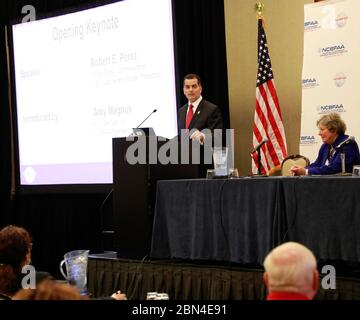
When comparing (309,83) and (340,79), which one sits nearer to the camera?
(340,79)

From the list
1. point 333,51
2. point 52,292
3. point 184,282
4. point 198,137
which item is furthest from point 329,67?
point 52,292

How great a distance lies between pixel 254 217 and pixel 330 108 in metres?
1.95

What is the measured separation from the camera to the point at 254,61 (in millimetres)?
6809

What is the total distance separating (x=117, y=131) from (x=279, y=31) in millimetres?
1886

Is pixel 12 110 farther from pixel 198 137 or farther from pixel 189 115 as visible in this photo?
pixel 198 137

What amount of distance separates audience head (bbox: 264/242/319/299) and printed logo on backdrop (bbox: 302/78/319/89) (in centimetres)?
417

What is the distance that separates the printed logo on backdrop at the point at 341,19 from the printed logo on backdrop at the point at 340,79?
0.40 meters

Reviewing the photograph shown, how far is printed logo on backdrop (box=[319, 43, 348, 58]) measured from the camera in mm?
5582

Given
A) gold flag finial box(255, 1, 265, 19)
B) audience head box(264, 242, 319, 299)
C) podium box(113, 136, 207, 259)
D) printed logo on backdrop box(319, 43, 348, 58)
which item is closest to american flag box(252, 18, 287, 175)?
gold flag finial box(255, 1, 265, 19)

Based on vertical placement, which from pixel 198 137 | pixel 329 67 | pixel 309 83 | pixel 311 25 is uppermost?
pixel 311 25

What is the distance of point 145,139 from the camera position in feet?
15.7

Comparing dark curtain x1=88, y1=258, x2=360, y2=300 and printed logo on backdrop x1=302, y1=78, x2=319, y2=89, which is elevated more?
printed logo on backdrop x1=302, y1=78, x2=319, y2=89

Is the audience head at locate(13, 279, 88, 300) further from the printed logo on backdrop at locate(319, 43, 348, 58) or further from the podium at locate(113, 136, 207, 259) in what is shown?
the printed logo on backdrop at locate(319, 43, 348, 58)

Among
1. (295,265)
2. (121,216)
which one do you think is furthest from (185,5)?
(295,265)
